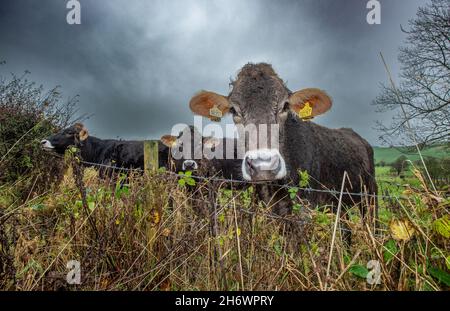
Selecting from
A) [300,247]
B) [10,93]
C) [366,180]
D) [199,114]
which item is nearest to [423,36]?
[366,180]

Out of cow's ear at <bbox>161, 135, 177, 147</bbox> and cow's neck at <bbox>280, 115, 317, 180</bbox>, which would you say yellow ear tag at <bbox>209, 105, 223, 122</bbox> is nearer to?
cow's neck at <bbox>280, 115, 317, 180</bbox>

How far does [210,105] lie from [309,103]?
150 cm

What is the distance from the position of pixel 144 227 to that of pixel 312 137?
320 cm

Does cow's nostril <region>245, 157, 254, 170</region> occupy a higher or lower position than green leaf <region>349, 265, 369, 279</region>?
higher

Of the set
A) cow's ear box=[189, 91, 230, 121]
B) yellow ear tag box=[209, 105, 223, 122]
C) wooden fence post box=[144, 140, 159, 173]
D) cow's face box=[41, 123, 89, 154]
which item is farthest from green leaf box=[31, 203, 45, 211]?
cow's face box=[41, 123, 89, 154]

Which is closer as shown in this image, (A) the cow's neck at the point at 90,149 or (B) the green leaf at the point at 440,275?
(B) the green leaf at the point at 440,275

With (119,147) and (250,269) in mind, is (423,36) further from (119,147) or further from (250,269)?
(250,269)

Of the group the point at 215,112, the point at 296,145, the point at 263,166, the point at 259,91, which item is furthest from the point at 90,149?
the point at 263,166

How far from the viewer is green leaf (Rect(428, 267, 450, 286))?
5.23 feet

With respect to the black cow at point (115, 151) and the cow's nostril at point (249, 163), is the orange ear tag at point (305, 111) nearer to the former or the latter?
the cow's nostril at point (249, 163)

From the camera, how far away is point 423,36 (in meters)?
13.1

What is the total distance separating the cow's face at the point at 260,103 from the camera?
4055 mm

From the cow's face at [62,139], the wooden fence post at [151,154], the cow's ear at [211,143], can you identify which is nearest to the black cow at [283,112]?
the wooden fence post at [151,154]

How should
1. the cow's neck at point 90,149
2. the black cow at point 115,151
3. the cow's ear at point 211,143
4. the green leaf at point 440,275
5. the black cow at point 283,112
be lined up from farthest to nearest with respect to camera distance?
1. the cow's neck at point 90,149
2. the black cow at point 115,151
3. the cow's ear at point 211,143
4. the black cow at point 283,112
5. the green leaf at point 440,275
